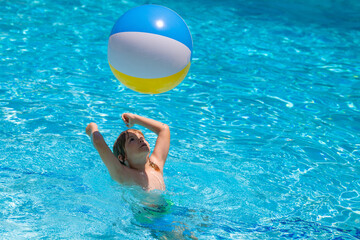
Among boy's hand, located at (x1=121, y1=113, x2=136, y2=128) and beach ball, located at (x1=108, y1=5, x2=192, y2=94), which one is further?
boy's hand, located at (x1=121, y1=113, x2=136, y2=128)

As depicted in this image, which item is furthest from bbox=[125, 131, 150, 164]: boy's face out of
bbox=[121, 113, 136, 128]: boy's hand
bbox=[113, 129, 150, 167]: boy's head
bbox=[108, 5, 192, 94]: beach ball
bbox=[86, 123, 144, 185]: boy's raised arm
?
bbox=[108, 5, 192, 94]: beach ball

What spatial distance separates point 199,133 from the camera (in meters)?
6.41

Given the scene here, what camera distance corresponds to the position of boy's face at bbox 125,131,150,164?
4.58 m

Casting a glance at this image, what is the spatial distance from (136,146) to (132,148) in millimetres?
48

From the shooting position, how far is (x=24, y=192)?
4.96 m

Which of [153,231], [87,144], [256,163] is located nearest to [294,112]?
[256,163]

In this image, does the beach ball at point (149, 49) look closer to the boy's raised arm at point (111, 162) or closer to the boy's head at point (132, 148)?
the boy's head at point (132, 148)

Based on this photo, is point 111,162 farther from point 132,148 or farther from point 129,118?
point 129,118

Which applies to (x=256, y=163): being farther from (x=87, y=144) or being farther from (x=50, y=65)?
(x=50, y=65)

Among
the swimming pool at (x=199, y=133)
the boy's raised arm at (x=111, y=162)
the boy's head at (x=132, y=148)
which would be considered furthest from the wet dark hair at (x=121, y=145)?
the swimming pool at (x=199, y=133)

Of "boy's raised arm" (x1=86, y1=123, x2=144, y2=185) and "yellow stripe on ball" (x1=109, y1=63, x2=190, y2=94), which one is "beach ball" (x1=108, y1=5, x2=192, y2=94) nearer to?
"yellow stripe on ball" (x1=109, y1=63, x2=190, y2=94)

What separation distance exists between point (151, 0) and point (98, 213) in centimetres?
835

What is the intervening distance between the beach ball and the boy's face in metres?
0.42

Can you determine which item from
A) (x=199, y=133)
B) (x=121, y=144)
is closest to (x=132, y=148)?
(x=121, y=144)
